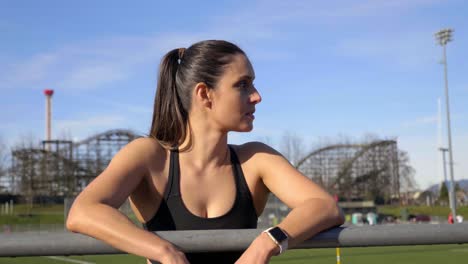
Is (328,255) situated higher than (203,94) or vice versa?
(203,94)

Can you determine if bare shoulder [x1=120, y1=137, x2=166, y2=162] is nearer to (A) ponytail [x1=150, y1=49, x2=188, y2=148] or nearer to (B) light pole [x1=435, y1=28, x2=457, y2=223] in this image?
(A) ponytail [x1=150, y1=49, x2=188, y2=148]

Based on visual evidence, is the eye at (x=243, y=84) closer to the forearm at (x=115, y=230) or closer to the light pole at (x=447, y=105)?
the forearm at (x=115, y=230)

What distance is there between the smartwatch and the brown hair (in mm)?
512

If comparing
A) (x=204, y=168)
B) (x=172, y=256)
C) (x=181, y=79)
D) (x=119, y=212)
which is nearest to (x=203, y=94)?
(x=181, y=79)

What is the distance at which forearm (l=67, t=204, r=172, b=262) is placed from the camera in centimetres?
140

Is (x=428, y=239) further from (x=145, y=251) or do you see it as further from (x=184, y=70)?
(x=184, y=70)

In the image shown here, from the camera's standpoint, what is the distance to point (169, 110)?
1889mm

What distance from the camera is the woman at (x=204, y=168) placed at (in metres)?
1.62

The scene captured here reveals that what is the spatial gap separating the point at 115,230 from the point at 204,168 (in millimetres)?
445

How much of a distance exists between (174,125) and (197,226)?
35 cm

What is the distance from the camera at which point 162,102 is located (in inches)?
75.1

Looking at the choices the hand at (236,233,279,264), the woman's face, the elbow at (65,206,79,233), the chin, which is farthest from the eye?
the elbow at (65,206,79,233)

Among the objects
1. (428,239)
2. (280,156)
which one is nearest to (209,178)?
(280,156)

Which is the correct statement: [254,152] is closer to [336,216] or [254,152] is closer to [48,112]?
[336,216]
